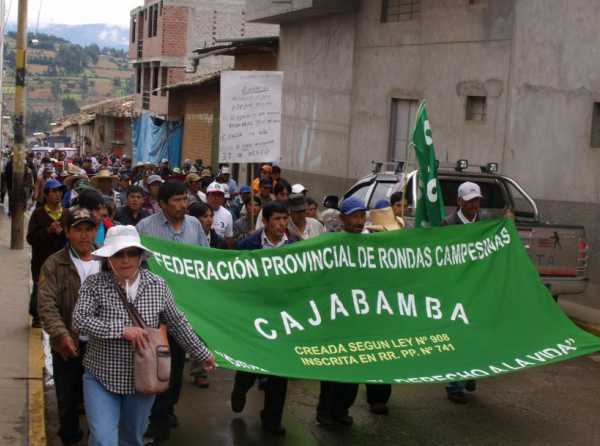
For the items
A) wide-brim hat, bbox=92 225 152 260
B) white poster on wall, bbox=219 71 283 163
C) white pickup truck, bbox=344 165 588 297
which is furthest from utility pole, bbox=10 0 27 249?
wide-brim hat, bbox=92 225 152 260

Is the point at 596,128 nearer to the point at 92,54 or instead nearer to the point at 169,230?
the point at 169,230

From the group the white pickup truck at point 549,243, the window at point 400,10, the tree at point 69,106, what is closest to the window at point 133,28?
the window at point 400,10

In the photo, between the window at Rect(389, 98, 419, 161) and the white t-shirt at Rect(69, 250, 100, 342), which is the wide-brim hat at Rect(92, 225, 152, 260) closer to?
the white t-shirt at Rect(69, 250, 100, 342)

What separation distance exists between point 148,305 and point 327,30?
1826 cm

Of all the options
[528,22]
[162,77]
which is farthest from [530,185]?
[162,77]

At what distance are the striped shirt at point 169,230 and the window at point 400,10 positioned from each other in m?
12.5

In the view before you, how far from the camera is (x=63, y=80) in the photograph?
438ft

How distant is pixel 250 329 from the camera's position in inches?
276

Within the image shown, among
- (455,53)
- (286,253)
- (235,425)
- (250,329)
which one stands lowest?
(235,425)

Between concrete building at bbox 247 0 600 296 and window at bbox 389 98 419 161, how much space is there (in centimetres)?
3

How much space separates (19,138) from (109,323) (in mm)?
14203

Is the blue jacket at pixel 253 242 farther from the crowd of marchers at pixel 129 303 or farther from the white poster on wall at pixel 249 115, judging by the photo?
the white poster on wall at pixel 249 115

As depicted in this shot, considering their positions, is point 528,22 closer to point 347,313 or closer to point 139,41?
point 347,313

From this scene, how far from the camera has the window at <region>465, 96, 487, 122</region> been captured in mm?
17858
